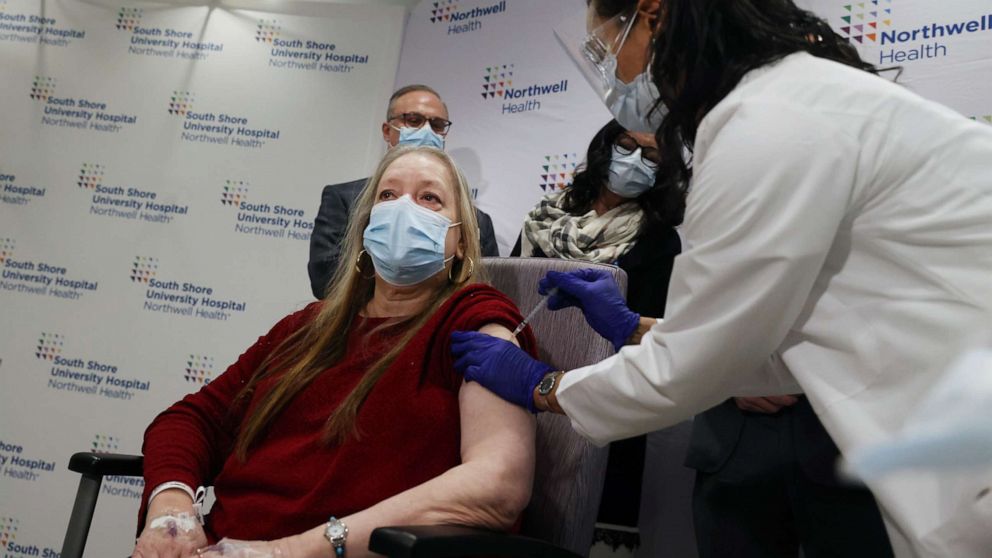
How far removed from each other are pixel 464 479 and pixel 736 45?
0.82 m

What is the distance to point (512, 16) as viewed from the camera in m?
3.43

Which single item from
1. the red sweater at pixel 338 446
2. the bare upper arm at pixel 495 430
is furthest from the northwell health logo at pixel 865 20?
the bare upper arm at pixel 495 430

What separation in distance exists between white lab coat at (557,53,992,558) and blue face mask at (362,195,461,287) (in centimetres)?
73

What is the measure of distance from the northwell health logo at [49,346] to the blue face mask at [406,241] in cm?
258

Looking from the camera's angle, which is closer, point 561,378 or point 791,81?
point 791,81

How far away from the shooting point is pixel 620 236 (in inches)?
94.7

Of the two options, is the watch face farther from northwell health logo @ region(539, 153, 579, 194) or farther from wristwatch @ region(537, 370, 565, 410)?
northwell health logo @ region(539, 153, 579, 194)

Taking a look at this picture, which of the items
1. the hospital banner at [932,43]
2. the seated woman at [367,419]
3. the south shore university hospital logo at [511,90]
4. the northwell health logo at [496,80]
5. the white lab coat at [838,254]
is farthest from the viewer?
the northwell health logo at [496,80]

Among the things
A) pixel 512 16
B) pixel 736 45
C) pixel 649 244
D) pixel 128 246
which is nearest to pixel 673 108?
pixel 736 45

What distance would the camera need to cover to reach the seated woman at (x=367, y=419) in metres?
1.36

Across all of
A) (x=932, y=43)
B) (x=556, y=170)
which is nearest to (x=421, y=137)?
(x=556, y=170)

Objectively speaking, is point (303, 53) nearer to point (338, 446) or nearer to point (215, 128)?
point (215, 128)

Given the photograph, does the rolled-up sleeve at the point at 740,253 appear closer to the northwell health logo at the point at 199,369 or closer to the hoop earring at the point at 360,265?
the hoop earring at the point at 360,265

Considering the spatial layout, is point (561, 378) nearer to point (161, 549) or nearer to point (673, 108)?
point (673, 108)
